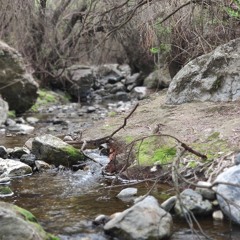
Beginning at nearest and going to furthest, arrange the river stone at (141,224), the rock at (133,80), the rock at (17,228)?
1. the rock at (17,228)
2. the river stone at (141,224)
3. the rock at (133,80)

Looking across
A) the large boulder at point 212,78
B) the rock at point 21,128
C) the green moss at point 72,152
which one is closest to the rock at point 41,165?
the green moss at point 72,152

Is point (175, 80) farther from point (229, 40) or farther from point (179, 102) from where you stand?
point (229, 40)

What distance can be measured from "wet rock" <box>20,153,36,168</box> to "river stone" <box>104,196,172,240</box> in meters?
3.09

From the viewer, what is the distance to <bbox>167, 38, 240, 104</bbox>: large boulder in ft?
29.0

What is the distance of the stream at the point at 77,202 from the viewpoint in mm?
4316

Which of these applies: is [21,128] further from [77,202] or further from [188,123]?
[77,202]

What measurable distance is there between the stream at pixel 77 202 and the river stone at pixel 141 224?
0.39 feet

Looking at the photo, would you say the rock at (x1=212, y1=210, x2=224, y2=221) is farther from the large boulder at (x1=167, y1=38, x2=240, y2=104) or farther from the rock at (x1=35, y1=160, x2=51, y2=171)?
the large boulder at (x1=167, y1=38, x2=240, y2=104)

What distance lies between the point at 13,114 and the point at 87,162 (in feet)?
24.8

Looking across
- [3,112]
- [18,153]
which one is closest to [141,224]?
[18,153]

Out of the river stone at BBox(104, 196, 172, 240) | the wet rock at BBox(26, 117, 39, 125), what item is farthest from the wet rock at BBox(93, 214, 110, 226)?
the wet rock at BBox(26, 117, 39, 125)

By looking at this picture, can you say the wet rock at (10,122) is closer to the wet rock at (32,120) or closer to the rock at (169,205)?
the wet rock at (32,120)

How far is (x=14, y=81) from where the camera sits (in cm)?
1440

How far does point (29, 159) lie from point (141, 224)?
3.47 metres
